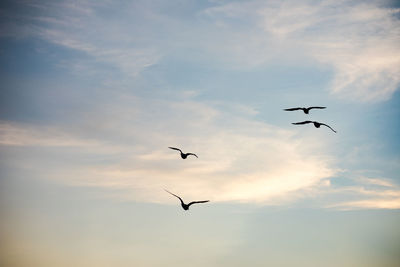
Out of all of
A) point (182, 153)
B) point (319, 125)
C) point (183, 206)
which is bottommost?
point (183, 206)

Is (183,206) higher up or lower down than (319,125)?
lower down

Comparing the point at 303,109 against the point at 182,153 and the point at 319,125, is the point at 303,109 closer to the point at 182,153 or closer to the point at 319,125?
the point at 319,125

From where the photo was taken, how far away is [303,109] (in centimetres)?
8012

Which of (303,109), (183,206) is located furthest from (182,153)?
(303,109)

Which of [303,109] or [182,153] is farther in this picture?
[182,153]

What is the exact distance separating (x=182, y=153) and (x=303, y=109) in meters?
23.3

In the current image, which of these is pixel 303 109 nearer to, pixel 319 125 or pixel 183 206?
pixel 319 125

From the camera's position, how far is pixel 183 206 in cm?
8162

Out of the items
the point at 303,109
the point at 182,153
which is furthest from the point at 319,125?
the point at 182,153

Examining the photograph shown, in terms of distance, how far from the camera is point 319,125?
8131 centimetres

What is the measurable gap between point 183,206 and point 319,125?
28.0m

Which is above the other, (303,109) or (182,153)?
(303,109)

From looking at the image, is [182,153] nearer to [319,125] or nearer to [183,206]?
[183,206]

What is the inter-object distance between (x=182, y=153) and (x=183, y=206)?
999cm
